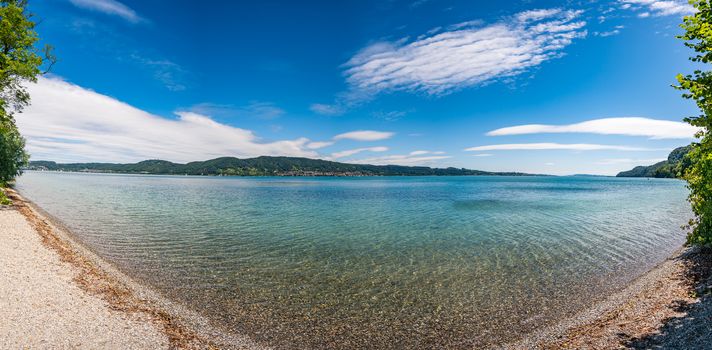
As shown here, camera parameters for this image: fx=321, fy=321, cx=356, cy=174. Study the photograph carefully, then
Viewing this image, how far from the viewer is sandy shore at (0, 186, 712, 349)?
11469mm

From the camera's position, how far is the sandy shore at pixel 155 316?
452 inches

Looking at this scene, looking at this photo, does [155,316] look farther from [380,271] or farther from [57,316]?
[380,271]

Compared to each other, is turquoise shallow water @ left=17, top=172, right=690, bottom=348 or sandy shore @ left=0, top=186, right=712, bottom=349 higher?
sandy shore @ left=0, top=186, right=712, bottom=349

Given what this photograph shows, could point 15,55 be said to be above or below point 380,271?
above

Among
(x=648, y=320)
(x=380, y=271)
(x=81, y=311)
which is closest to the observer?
(x=648, y=320)

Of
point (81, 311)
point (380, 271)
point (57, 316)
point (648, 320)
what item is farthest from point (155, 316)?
point (648, 320)

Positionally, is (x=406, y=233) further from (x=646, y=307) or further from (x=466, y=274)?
(x=646, y=307)

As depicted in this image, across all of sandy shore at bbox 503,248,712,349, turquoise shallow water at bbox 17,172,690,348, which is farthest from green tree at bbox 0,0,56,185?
sandy shore at bbox 503,248,712,349

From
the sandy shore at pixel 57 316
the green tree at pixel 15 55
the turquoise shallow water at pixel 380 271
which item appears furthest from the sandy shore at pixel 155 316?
the green tree at pixel 15 55

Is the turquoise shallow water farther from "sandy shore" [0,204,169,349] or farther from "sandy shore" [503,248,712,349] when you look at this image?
"sandy shore" [0,204,169,349]

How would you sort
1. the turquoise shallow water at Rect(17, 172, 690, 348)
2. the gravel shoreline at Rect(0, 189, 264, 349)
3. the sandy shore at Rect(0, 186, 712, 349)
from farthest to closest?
the turquoise shallow water at Rect(17, 172, 690, 348), the gravel shoreline at Rect(0, 189, 264, 349), the sandy shore at Rect(0, 186, 712, 349)

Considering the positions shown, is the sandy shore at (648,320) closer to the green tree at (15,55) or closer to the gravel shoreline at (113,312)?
the gravel shoreline at (113,312)

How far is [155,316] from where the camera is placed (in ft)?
47.9

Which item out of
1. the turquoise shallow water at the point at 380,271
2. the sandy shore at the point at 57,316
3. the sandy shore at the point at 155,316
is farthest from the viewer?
the turquoise shallow water at the point at 380,271
